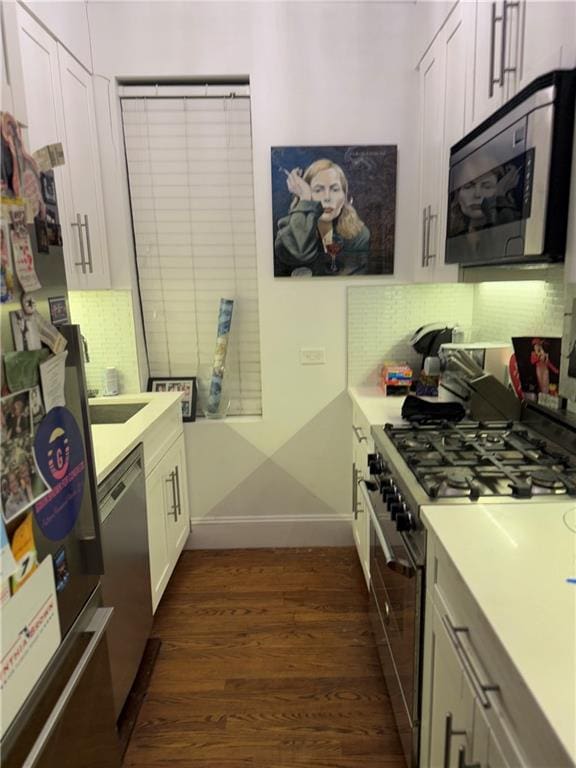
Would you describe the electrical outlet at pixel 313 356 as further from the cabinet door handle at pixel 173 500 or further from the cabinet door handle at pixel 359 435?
the cabinet door handle at pixel 173 500

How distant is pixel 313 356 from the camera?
2785 millimetres

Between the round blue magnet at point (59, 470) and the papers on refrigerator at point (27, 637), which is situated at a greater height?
the round blue magnet at point (59, 470)

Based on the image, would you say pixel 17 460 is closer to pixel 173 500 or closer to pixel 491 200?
pixel 491 200

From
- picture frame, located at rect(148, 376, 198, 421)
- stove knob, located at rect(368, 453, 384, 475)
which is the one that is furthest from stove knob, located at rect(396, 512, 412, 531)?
picture frame, located at rect(148, 376, 198, 421)

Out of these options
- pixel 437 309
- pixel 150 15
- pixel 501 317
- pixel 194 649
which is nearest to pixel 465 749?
pixel 194 649

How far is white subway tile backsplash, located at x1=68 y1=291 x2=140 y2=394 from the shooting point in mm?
2689

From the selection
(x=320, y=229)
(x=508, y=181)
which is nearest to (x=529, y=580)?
(x=508, y=181)

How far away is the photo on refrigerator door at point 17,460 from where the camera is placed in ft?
2.81

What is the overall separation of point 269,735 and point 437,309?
7.02 ft

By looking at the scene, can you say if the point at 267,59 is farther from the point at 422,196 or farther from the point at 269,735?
the point at 269,735

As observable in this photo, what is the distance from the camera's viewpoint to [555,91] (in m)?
1.24

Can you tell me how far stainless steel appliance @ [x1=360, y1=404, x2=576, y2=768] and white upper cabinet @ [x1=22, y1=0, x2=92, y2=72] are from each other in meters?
2.07

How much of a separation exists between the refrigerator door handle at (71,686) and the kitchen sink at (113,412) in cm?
130

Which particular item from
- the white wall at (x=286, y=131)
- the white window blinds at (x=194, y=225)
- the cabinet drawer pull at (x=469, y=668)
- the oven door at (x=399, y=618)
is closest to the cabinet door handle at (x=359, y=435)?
the white wall at (x=286, y=131)
